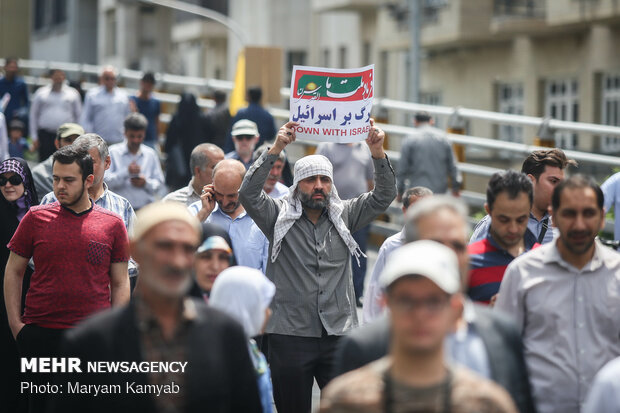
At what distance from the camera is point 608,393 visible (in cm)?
422

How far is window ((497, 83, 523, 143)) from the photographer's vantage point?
35469 mm

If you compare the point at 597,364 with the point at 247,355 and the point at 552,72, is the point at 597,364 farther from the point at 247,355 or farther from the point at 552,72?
the point at 552,72

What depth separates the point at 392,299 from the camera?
388cm

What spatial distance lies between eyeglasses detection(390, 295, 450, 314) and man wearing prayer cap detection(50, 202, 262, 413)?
2.88 feet

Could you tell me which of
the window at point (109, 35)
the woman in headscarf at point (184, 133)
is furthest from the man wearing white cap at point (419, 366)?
the window at point (109, 35)

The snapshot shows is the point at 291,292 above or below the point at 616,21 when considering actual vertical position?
below

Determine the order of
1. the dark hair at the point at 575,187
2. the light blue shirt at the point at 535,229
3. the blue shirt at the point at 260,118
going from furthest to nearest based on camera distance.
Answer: the blue shirt at the point at 260,118, the light blue shirt at the point at 535,229, the dark hair at the point at 575,187

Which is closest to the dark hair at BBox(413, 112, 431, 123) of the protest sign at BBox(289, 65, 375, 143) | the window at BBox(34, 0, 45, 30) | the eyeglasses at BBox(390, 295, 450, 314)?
the protest sign at BBox(289, 65, 375, 143)

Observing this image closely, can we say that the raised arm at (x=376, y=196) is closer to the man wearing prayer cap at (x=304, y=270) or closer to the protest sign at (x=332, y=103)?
the man wearing prayer cap at (x=304, y=270)

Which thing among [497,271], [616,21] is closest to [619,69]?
[616,21]

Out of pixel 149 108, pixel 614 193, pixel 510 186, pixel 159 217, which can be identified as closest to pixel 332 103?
pixel 614 193

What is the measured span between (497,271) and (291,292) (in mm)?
1820

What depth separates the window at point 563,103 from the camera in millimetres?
33156

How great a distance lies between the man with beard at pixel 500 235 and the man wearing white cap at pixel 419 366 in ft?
7.86
